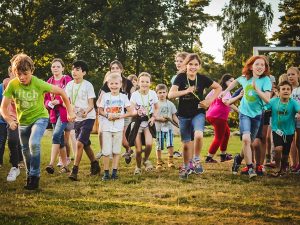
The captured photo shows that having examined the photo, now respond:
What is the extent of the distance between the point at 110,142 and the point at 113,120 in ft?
1.31

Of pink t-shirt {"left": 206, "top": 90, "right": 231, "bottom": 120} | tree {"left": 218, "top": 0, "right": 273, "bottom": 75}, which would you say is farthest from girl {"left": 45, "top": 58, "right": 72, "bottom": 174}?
tree {"left": 218, "top": 0, "right": 273, "bottom": 75}

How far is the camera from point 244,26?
134 ft

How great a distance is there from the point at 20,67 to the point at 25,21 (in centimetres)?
3534

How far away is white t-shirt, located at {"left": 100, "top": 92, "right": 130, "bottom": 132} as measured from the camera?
25.2ft

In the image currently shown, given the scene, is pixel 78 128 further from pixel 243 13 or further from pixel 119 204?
pixel 243 13

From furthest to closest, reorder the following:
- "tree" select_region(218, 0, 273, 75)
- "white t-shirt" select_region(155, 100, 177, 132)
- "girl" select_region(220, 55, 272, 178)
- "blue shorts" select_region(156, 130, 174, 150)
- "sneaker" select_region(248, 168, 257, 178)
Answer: "tree" select_region(218, 0, 273, 75)
"white t-shirt" select_region(155, 100, 177, 132)
"blue shorts" select_region(156, 130, 174, 150)
"girl" select_region(220, 55, 272, 178)
"sneaker" select_region(248, 168, 257, 178)

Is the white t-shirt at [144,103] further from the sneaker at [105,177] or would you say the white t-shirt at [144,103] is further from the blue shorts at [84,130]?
the sneaker at [105,177]

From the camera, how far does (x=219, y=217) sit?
453 cm

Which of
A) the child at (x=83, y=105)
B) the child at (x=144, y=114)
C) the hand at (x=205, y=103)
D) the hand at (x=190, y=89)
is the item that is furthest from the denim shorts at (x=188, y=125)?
the child at (x=83, y=105)

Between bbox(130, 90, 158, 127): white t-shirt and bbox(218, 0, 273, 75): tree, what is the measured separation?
111 ft

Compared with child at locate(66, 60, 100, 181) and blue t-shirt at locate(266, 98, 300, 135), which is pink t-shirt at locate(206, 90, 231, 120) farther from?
child at locate(66, 60, 100, 181)

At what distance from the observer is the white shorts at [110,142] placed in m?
7.61

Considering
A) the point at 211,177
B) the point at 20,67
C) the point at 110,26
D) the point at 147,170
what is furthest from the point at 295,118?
the point at 110,26

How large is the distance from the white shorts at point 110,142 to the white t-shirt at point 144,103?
2.91 ft
